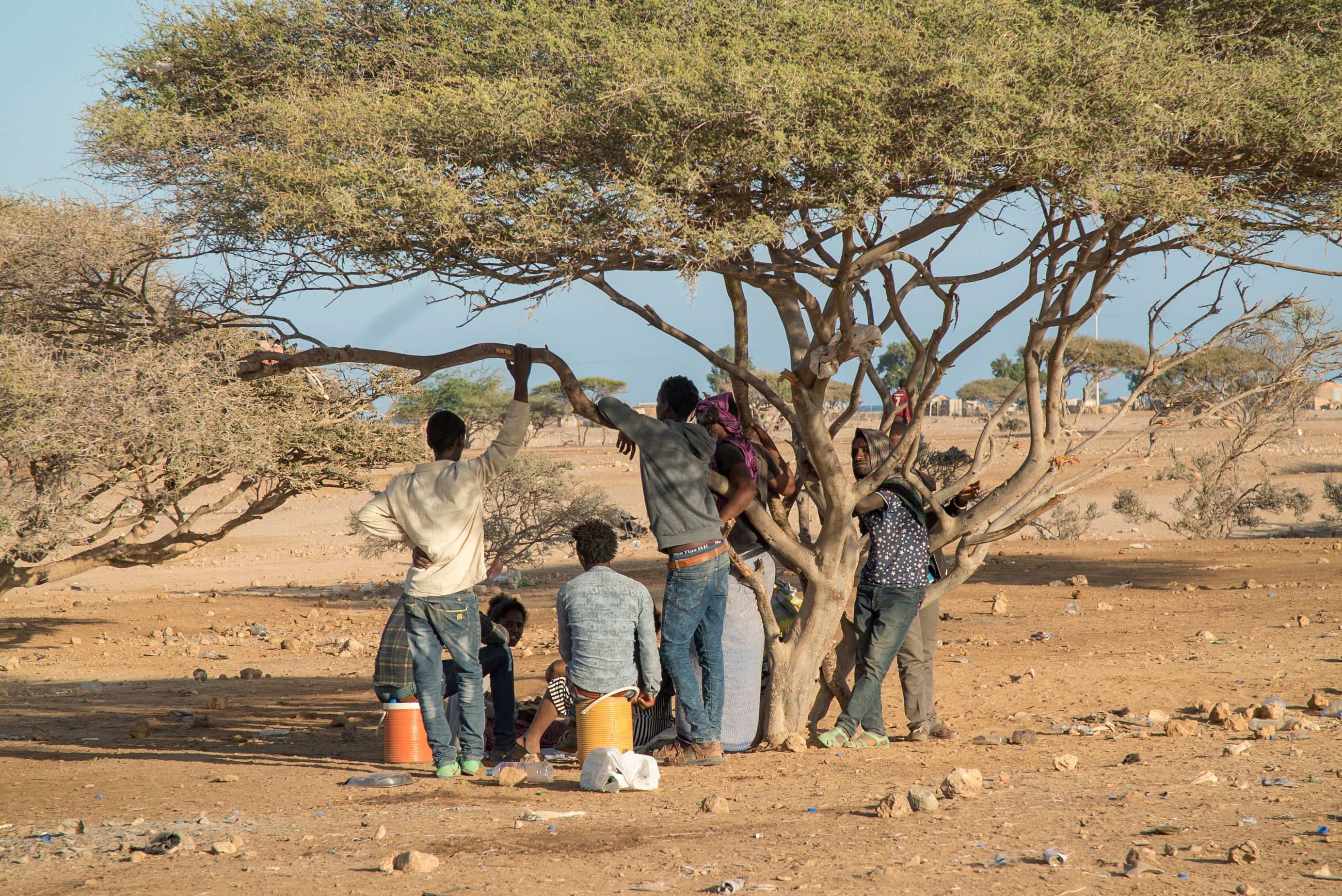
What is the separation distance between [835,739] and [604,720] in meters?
1.42

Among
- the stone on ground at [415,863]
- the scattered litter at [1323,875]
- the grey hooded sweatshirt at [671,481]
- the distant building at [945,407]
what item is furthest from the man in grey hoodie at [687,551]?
the distant building at [945,407]

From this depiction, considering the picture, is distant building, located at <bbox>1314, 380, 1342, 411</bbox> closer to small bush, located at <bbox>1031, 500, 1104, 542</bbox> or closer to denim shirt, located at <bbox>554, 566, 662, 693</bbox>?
small bush, located at <bbox>1031, 500, 1104, 542</bbox>

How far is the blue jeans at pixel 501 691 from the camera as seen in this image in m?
6.58

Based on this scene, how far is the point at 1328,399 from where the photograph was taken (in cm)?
7706

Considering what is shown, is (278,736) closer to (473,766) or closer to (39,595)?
(473,766)

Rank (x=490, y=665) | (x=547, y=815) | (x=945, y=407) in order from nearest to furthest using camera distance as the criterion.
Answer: (x=547, y=815) < (x=490, y=665) < (x=945, y=407)

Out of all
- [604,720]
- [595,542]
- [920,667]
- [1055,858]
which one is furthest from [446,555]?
[1055,858]

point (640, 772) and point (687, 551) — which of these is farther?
point (687, 551)

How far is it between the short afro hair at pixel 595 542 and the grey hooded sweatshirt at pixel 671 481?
294mm

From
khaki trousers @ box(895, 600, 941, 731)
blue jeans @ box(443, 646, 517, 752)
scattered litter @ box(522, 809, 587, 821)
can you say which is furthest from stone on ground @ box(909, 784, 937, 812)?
blue jeans @ box(443, 646, 517, 752)

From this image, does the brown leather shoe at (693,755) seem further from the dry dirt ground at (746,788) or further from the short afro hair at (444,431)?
the short afro hair at (444,431)

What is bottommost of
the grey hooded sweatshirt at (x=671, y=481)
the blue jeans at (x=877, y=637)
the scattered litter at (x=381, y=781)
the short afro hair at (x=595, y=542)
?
the scattered litter at (x=381, y=781)

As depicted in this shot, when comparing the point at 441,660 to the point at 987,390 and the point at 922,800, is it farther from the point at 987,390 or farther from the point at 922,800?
the point at 987,390

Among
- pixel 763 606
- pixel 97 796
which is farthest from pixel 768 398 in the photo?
pixel 97 796
